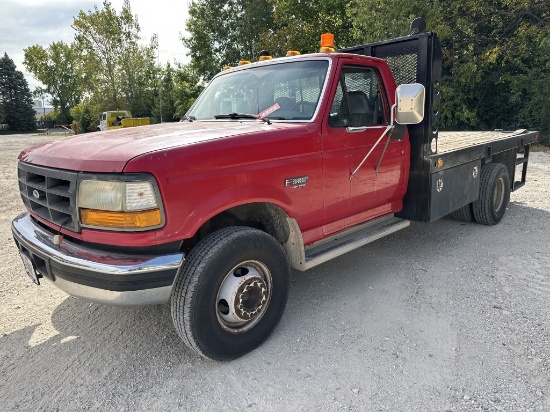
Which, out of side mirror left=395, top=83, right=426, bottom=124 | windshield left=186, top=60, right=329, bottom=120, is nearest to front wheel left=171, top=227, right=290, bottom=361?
windshield left=186, top=60, right=329, bottom=120

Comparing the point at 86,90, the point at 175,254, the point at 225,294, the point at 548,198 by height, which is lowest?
the point at 548,198

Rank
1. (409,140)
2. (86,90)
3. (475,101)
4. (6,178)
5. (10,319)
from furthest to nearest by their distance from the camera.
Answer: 1. (86,90)
2. (475,101)
3. (6,178)
4. (409,140)
5. (10,319)

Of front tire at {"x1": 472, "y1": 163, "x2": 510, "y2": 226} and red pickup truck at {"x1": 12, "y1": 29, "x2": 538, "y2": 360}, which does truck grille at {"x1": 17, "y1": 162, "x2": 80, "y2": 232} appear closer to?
red pickup truck at {"x1": 12, "y1": 29, "x2": 538, "y2": 360}

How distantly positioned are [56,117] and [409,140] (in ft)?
216

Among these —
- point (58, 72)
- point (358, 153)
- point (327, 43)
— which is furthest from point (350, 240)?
point (58, 72)

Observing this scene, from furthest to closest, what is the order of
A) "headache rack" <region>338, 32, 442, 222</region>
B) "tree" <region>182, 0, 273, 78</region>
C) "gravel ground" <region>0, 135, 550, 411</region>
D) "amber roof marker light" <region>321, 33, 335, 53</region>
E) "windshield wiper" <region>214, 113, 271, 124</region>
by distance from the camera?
"tree" <region>182, 0, 273, 78</region>
"headache rack" <region>338, 32, 442, 222</region>
"amber roof marker light" <region>321, 33, 335, 53</region>
"windshield wiper" <region>214, 113, 271, 124</region>
"gravel ground" <region>0, 135, 550, 411</region>

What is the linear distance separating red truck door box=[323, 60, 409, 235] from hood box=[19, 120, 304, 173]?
1.48ft

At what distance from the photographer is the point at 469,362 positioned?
2758 millimetres

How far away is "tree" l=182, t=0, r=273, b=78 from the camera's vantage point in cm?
2433

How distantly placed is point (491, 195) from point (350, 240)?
9.50 feet

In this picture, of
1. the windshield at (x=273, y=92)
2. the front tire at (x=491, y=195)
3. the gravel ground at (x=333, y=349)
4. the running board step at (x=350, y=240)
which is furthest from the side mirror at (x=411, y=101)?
the front tire at (x=491, y=195)

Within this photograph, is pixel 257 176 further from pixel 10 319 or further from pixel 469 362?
pixel 10 319

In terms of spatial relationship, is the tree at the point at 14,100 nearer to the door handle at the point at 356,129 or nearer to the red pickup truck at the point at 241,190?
the red pickup truck at the point at 241,190

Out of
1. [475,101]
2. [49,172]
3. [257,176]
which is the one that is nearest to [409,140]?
[257,176]
